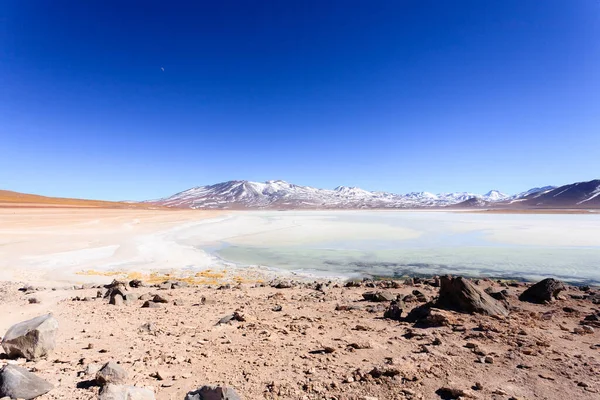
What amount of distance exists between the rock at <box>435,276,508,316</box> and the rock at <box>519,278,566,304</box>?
2.26 meters

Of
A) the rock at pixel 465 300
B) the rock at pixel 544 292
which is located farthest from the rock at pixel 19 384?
the rock at pixel 544 292

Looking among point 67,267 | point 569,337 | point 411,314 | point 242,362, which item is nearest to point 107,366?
point 242,362

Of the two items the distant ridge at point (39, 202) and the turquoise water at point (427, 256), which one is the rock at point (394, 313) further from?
the distant ridge at point (39, 202)

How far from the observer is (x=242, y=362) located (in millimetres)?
5238

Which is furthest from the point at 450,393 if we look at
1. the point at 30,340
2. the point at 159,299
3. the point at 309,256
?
the point at 309,256

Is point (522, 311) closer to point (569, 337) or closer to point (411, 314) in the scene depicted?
point (569, 337)

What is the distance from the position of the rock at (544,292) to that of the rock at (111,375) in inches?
406

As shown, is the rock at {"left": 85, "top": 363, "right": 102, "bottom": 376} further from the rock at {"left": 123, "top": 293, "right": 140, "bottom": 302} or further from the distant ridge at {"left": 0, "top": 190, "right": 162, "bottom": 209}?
the distant ridge at {"left": 0, "top": 190, "right": 162, "bottom": 209}

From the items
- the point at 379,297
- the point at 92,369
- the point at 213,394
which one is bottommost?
the point at 379,297

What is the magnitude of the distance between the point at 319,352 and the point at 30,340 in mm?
4590

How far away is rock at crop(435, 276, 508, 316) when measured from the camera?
771 cm

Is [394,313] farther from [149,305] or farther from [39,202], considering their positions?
[39,202]

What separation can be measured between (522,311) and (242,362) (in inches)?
283

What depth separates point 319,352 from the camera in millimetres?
5645
